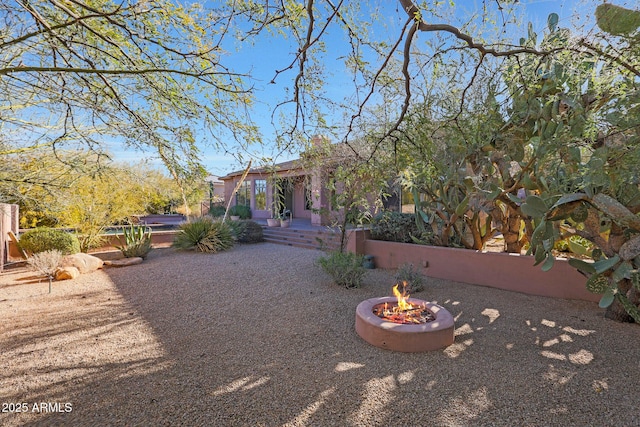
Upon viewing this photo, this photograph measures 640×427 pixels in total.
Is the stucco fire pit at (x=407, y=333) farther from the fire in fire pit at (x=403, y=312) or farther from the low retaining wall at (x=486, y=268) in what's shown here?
the low retaining wall at (x=486, y=268)

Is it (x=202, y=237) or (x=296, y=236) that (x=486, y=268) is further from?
(x=202, y=237)

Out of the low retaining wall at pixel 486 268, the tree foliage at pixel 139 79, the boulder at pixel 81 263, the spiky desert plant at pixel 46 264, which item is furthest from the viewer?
the boulder at pixel 81 263

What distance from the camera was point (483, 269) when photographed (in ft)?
21.9

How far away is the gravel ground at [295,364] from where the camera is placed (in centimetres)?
262

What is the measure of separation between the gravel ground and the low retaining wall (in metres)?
0.32

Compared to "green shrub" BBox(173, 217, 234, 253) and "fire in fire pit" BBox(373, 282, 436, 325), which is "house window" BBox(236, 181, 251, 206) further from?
"fire in fire pit" BBox(373, 282, 436, 325)

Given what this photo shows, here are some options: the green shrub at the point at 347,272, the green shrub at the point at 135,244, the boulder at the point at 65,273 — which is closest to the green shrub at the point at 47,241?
the green shrub at the point at 135,244

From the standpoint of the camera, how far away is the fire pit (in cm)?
370

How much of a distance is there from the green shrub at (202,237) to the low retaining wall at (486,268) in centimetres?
488

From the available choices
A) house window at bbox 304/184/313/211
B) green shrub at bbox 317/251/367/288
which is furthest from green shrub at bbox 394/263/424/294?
house window at bbox 304/184/313/211

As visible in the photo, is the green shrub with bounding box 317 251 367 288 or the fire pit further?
the green shrub with bounding box 317 251 367 288

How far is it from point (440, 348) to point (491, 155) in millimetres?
4427

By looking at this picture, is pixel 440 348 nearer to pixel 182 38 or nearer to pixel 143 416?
pixel 143 416

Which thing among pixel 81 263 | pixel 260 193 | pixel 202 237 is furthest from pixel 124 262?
pixel 260 193
